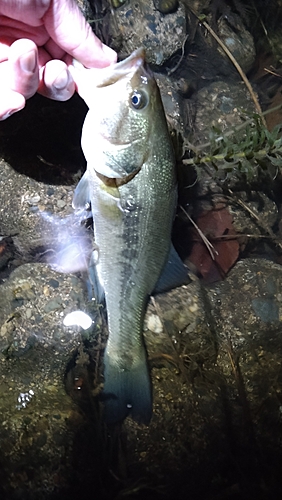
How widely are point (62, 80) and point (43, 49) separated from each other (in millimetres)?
407

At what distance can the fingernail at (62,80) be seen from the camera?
1.97 metres

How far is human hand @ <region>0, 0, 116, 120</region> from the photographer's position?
1870 mm

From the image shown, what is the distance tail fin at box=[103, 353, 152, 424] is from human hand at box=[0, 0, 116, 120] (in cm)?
160

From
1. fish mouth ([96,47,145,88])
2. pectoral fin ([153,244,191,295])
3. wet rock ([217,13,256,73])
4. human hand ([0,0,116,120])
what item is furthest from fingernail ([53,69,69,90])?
wet rock ([217,13,256,73])

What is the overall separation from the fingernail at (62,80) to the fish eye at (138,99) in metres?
0.34

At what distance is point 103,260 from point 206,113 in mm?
1696

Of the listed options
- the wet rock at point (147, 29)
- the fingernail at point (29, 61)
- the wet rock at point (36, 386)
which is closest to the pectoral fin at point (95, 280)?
the wet rock at point (36, 386)

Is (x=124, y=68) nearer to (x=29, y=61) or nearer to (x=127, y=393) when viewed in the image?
(x=29, y=61)

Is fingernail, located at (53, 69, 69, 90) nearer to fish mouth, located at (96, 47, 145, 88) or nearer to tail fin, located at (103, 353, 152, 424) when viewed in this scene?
fish mouth, located at (96, 47, 145, 88)

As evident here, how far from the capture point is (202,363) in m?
2.72

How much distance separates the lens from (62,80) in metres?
1.98

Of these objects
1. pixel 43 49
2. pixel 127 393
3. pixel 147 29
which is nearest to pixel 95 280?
pixel 127 393

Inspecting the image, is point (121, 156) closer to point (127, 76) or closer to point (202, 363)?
point (127, 76)

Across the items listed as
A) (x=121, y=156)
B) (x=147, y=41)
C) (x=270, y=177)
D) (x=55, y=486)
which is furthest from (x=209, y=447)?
(x=147, y=41)
